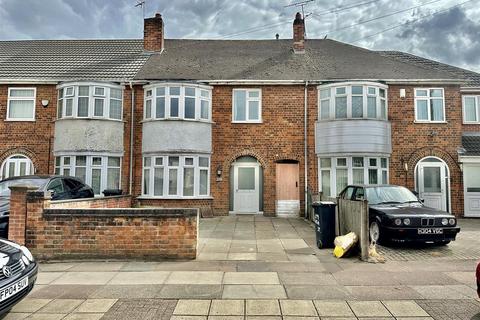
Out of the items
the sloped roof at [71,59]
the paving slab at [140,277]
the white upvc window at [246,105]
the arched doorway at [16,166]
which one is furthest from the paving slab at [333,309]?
the arched doorway at [16,166]

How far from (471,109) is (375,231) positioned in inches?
487

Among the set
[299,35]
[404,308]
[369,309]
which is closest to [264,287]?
[369,309]

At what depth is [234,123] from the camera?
50.7 ft

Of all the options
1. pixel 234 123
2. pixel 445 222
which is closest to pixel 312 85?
pixel 234 123

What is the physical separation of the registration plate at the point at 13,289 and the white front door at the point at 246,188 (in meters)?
11.3

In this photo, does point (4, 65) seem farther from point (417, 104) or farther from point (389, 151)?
point (417, 104)

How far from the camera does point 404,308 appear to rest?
464 centimetres

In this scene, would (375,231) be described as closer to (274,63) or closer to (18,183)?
(18,183)

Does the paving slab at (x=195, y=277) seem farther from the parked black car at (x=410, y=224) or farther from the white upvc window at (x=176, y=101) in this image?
the white upvc window at (x=176, y=101)

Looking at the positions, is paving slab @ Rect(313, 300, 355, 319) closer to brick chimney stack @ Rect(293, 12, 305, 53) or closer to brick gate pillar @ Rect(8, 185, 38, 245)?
brick gate pillar @ Rect(8, 185, 38, 245)

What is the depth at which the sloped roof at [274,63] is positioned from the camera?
51.3 feet

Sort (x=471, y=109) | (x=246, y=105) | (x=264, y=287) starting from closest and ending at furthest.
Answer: (x=264, y=287)
(x=246, y=105)
(x=471, y=109)

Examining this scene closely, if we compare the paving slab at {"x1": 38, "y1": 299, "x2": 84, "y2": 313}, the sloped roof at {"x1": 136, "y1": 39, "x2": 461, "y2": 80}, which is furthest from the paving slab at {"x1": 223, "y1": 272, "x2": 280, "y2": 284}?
the sloped roof at {"x1": 136, "y1": 39, "x2": 461, "y2": 80}

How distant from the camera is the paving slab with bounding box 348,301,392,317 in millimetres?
4438
